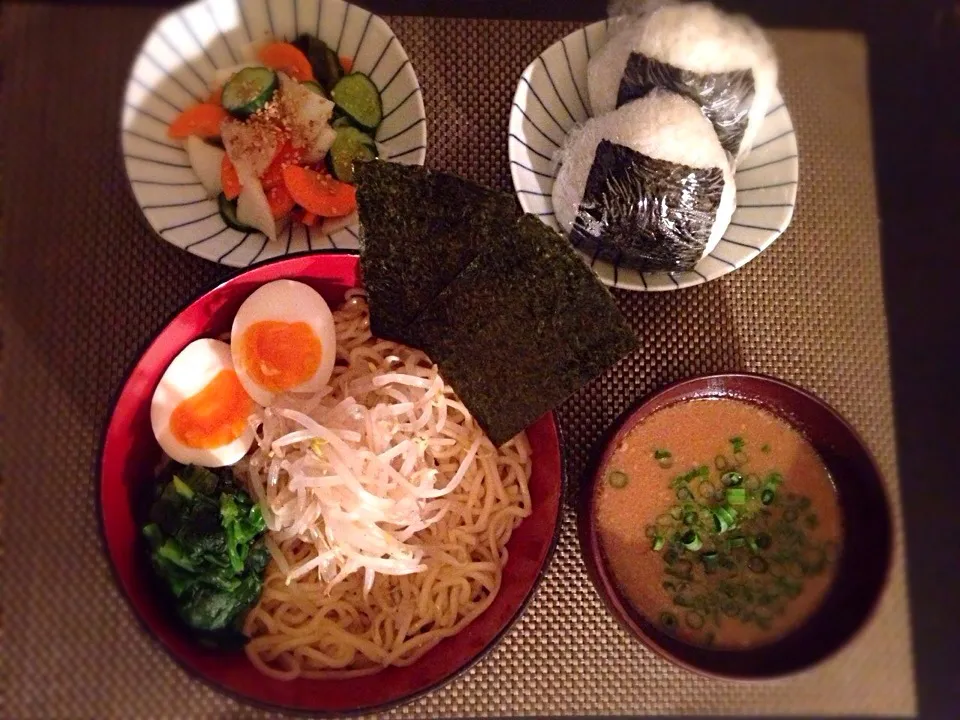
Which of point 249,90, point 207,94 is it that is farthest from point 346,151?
point 207,94

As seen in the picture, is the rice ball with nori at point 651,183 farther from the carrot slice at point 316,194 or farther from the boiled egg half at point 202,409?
the boiled egg half at point 202,409

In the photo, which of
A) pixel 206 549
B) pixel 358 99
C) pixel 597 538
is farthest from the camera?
pixel 358 99

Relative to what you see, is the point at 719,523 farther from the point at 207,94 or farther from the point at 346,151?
the point at 207,94

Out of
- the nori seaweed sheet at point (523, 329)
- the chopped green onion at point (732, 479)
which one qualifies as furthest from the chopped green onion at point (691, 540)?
the nori seaweed sheet at point (523, 329)

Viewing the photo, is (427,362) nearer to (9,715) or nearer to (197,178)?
(197,178)

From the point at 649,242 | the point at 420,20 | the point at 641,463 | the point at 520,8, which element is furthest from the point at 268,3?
the point at 641,463

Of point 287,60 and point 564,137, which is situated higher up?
point 287,60

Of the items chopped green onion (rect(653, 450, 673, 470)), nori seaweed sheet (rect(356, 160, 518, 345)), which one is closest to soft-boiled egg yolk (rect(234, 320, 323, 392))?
nori seaweed sheet (rect(356, 160, 518, 345))
